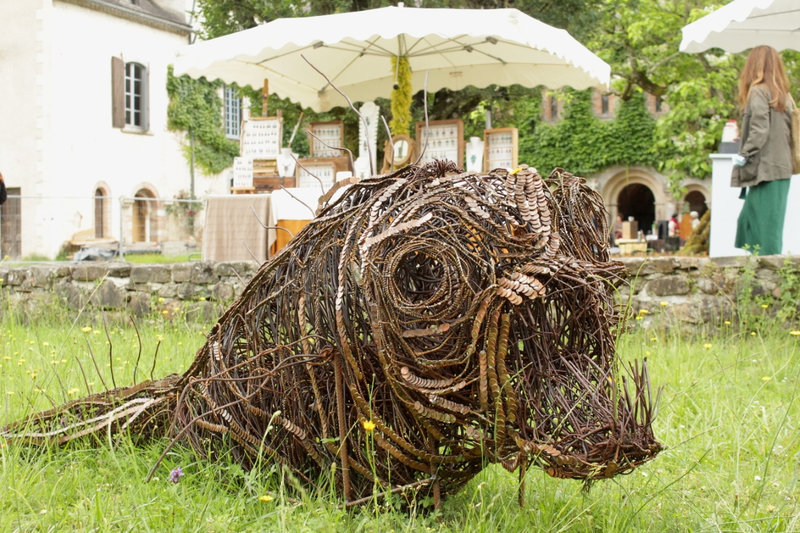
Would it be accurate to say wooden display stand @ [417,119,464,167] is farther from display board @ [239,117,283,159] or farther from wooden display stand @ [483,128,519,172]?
display board @ [239,117,283,159]

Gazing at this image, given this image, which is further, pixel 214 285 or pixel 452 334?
pixel 214 285

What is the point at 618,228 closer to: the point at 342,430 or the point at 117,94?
the point at 117,94

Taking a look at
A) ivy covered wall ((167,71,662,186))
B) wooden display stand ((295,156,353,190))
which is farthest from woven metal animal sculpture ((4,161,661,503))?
ivy covered wall ((167,71,662,186))

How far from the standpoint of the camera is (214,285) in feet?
25.8

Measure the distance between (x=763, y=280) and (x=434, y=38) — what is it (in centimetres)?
448

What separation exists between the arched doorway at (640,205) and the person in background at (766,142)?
106 ft

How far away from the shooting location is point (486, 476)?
2918 millimetres

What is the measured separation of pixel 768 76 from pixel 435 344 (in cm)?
596

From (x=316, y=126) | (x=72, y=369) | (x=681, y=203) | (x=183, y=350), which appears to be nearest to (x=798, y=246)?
(x=316, y=126)

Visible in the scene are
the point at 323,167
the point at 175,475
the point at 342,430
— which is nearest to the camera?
the point at 342,430

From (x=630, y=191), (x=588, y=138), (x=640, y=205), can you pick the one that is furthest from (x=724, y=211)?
(x=640, y=205)

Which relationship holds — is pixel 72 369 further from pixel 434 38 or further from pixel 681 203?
pixel 681 203

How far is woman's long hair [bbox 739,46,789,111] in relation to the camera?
688cm

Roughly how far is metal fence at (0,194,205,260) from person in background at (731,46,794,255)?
1677cm
